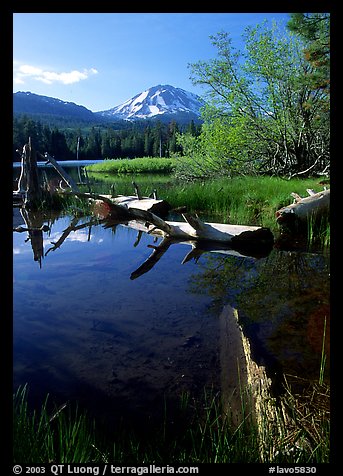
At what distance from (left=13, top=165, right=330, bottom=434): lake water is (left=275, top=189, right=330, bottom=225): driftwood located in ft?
6.07

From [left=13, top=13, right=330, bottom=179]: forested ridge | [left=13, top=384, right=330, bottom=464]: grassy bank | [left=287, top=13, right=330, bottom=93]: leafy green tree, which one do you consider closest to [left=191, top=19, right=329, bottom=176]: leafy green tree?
[left=13, top=13, right=330, bottom=179]: forested ridge

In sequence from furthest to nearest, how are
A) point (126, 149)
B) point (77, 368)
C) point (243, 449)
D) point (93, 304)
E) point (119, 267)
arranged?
point (126, 149) → point (119, 267) → point (93, 304) → point (77, 368) → point (243, 449)

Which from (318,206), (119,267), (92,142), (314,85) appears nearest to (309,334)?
(119,267)

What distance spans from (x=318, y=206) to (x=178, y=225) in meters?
4.46

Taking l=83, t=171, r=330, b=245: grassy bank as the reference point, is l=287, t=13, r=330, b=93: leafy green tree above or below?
above

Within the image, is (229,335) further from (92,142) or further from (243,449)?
(92,142)

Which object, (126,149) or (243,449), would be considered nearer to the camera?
(243,449)

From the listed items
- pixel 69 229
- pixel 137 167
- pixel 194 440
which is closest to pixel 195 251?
pixel 69 229

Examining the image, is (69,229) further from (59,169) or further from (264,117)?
(264,117)

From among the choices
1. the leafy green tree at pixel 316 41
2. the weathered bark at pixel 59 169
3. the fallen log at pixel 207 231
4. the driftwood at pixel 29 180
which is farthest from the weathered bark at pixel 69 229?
the leafy green tree at pixel 316 41

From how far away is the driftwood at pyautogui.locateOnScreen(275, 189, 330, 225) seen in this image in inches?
392

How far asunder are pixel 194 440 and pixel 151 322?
2.70 m

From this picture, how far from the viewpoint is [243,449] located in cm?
196

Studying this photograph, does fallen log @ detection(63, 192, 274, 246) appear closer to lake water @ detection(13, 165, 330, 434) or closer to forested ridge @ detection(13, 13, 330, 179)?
lake water @ detection(13, 165, 330, 434)
